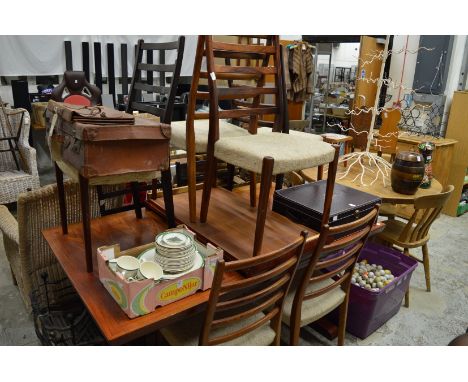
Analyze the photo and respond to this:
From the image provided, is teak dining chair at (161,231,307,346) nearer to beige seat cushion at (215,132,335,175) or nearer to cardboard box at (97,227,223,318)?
cardboard box at (97,227,223,318)

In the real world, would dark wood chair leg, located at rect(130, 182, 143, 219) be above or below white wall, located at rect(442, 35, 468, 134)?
below

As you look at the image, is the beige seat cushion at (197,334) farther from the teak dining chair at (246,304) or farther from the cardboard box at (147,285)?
the cardboard box at (147,285)

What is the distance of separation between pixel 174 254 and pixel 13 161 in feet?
11.2

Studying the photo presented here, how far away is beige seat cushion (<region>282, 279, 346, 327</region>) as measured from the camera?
1706 mm

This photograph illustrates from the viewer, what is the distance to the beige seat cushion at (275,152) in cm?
151

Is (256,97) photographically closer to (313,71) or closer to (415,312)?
(415,312)

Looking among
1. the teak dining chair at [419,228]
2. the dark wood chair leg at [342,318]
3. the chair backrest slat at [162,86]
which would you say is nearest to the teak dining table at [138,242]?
the dark wood chair leg at [342,318]

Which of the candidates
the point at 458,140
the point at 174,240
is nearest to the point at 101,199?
the point at 174,240

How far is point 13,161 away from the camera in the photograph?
394 centimetres

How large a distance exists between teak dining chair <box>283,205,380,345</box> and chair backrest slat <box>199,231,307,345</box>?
0.14 metres

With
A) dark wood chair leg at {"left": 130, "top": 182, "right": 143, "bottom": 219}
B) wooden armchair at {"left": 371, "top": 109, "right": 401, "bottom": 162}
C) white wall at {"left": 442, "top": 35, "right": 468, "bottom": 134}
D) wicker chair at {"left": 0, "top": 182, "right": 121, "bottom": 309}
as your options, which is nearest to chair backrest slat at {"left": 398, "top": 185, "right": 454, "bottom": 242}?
wooden armchair at {"left": 371, "top": 109, "right": 401, "bottom": 162}

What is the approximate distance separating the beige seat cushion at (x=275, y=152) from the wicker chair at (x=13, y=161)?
256 centimetres

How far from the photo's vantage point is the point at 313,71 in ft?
18.4

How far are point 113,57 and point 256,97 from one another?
336 cm
